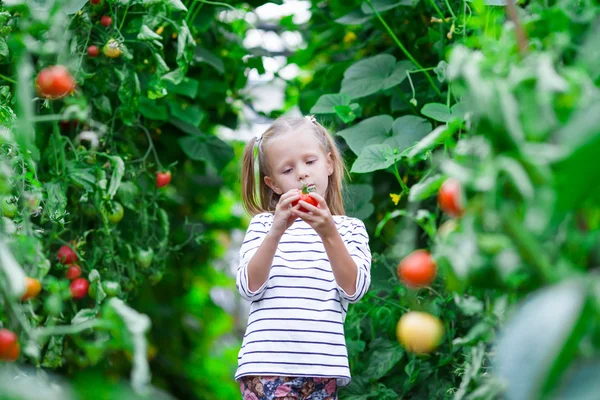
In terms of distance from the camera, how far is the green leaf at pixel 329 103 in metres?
2.17

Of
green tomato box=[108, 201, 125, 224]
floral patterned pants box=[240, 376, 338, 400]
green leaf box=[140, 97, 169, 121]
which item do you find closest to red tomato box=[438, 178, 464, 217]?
floral patterned pants box=[240, 376, 338, 400]

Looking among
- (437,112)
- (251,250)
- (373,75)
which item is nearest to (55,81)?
(251,250)

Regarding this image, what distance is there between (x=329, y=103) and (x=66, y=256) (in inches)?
33.3

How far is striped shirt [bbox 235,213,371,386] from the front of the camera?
1.68 meters

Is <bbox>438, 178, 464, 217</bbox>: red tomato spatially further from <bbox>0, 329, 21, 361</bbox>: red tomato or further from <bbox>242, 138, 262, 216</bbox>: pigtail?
<bbox>242, 138, 262, 216</bbox>: pigtail

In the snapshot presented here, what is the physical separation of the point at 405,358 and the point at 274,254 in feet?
2.30

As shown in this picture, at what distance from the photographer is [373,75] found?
234cm

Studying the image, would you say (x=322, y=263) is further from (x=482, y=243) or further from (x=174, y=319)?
(x=174, y=319)

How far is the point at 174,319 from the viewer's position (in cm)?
397

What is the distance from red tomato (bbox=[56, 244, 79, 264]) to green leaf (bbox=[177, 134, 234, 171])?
0.66 metres

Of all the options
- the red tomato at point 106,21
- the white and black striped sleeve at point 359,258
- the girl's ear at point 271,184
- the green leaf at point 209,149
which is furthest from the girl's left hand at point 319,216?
the green leaf at point 209,149

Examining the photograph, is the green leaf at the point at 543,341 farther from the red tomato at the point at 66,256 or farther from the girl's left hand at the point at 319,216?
the red tomato at the point at 66,256

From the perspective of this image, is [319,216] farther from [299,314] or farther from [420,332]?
[420,332]

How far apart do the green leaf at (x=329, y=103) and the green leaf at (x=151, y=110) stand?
49cm
